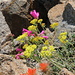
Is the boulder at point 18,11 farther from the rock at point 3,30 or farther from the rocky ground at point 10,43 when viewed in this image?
the rock at point 3,30

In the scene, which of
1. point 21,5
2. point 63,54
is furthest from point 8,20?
point 63,54

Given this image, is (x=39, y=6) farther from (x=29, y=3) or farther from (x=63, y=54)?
(x=63, y=54)

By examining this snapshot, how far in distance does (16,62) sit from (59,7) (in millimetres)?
3232

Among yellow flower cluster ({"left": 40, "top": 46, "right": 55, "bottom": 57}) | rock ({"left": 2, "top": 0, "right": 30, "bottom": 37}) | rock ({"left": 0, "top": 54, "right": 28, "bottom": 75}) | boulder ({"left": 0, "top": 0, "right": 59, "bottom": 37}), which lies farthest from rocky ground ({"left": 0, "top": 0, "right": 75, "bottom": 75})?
rock ({"left": 2, "top": 0, "right": 30, "bottom": 37})

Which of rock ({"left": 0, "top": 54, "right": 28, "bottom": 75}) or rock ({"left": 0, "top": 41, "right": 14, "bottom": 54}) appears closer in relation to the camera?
rock ({"left": 0, "top": 54, "right": 28, "bottom": 75})

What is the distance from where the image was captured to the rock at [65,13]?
16.9 feet

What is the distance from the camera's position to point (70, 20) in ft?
16.9

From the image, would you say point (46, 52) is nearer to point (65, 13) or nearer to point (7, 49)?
point (65, 13)

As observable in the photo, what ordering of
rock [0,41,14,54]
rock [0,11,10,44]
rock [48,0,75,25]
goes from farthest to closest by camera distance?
1. rock [0,11,10,44]
2. rock [0,41,14,54]
3. rock [48,0,75,25]

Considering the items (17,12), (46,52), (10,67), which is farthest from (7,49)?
(46,52)

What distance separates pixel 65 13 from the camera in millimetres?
5449

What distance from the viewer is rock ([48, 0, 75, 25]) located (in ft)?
16.9

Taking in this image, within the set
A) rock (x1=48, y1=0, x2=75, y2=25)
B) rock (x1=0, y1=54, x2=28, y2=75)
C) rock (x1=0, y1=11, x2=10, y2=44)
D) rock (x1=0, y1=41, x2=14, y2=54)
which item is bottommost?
rock (x1=0, y1=41, x2=14, y2=54)

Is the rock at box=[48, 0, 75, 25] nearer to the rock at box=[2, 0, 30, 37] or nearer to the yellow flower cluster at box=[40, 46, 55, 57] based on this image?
the rock at box=[2, 0, 30, 37]
